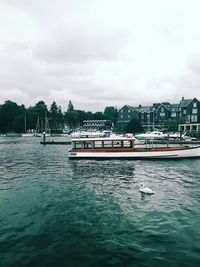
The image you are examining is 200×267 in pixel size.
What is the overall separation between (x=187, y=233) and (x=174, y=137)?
67.4m

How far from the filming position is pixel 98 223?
45.5 ft

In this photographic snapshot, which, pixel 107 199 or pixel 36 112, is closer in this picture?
pixel 107 199

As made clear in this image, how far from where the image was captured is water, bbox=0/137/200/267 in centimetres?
1063

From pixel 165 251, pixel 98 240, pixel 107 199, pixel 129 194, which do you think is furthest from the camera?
pixel 129 194

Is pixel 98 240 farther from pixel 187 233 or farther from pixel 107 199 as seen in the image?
pixel 107 199

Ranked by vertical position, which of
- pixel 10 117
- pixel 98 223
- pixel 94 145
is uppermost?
pixel 10 117

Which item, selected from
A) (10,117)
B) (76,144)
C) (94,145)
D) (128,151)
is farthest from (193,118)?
(10,117)

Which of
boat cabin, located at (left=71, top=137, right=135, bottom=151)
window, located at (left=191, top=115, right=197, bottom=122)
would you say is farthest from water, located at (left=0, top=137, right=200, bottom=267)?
window, located at (left=191, top=115, right=197, bottom=122)

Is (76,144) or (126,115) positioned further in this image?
(126,115)

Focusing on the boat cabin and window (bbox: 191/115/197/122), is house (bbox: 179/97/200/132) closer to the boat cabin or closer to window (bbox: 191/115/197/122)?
window (bbox: 191/115/197/122)

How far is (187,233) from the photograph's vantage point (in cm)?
1267

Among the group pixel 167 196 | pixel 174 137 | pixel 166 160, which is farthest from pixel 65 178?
pixel 174 137

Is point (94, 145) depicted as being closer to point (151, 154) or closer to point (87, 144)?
point (87, 144)

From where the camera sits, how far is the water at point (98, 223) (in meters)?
10.6
